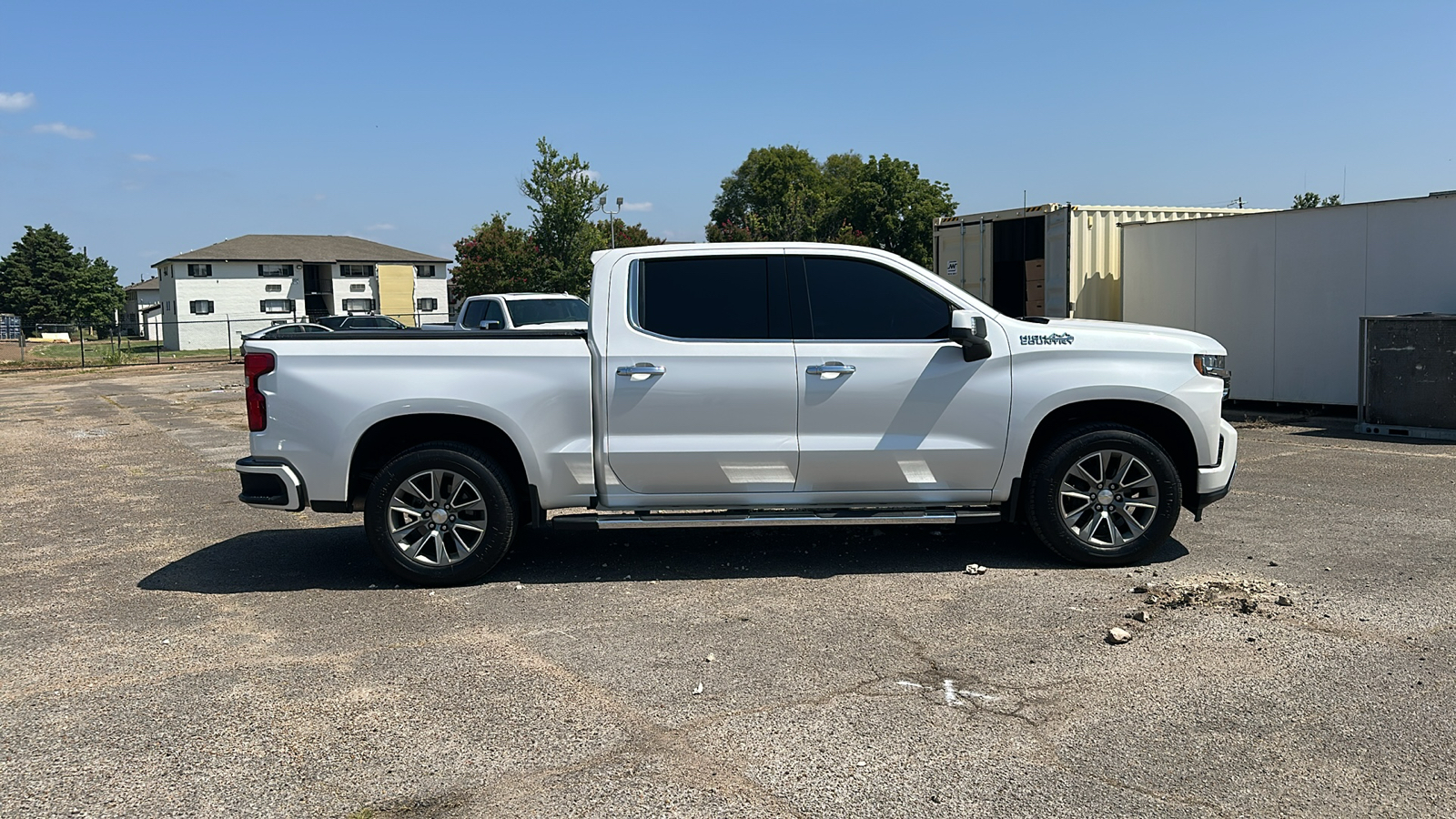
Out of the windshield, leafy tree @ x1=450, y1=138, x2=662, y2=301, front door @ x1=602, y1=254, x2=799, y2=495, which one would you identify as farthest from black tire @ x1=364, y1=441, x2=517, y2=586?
leafy tree @ x1=450, y1=138, x2=662, y2=301

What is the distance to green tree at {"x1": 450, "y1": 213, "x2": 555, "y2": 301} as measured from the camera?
4075cm

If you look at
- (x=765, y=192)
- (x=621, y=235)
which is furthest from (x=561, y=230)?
(x=765, y=192)

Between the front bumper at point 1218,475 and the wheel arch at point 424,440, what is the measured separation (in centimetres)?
397

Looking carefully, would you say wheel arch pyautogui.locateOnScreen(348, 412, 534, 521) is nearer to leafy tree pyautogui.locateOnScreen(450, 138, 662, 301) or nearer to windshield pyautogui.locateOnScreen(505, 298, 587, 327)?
windshield pyautogui.locateOnScreen(505, 298, 587, 327)

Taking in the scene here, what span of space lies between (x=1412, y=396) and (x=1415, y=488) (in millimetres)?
3915

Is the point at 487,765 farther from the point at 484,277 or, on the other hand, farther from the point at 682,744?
the point at 484,277

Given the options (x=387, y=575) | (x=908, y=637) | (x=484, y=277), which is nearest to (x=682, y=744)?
(x=908, y=637)

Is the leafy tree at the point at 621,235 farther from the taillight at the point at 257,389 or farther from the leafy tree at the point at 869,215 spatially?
the taillight at the point at 257,389

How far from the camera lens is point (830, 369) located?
6.25 m

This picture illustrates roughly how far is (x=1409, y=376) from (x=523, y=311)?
1201 centimetres

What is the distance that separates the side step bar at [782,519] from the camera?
6.20 metres

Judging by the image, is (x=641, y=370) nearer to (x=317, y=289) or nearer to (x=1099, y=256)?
(x=1099, y=256)

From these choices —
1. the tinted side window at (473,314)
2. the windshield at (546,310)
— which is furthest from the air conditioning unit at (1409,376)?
the tinted side window at (473,314)

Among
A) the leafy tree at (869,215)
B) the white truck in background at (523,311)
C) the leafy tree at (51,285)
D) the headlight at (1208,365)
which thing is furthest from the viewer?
the leafy tree at (51,285)
